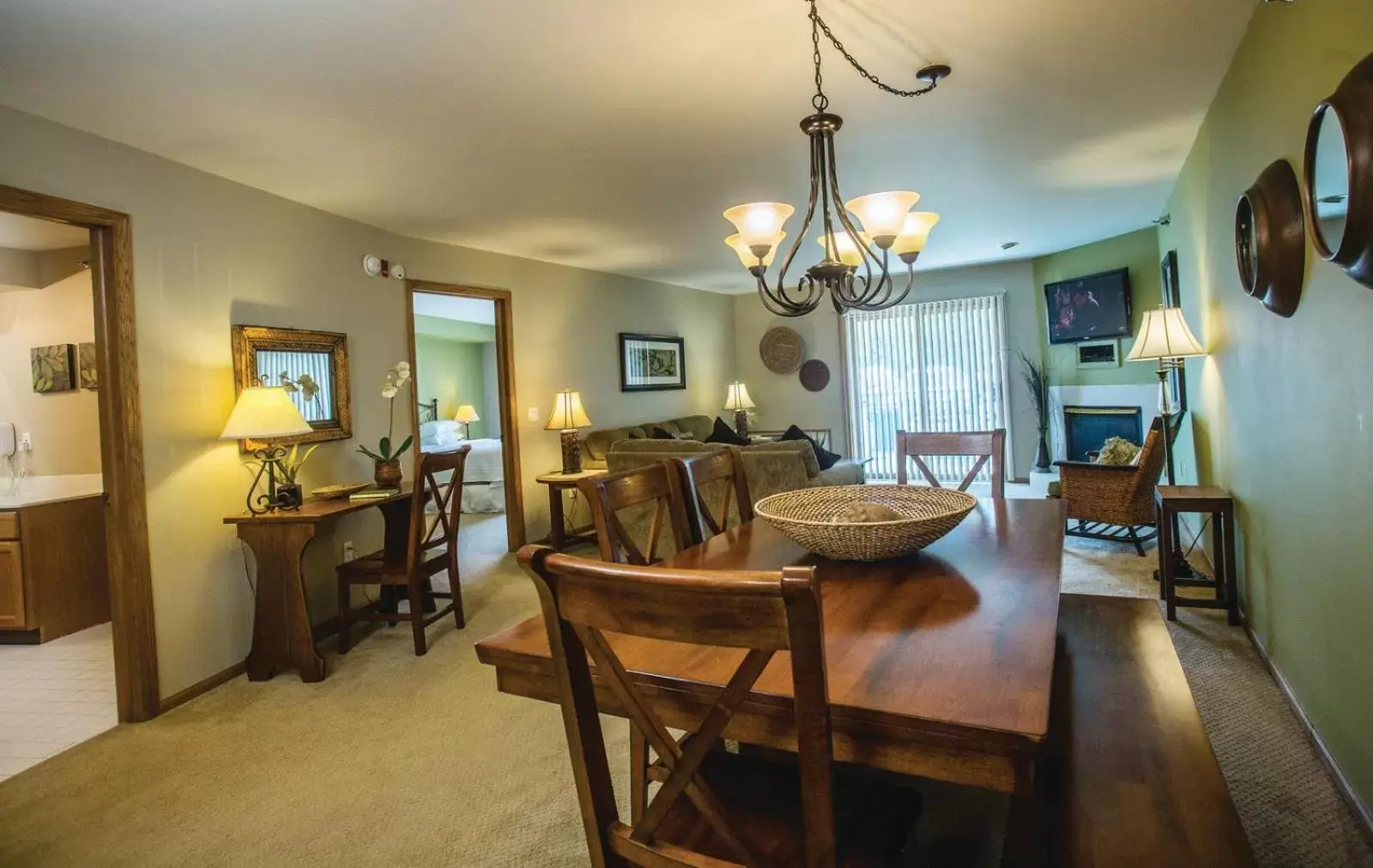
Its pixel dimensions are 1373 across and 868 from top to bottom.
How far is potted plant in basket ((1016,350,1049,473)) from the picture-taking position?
6.94m

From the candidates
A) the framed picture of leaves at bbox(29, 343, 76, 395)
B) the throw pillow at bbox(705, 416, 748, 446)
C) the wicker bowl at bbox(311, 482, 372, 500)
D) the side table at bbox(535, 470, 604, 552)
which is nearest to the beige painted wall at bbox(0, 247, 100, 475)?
the framed picture of leaves at bbox(29, 343, 76, 395)

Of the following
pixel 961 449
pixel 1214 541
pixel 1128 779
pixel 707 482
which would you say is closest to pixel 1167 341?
pixel 1214 541

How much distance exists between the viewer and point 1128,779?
134cm

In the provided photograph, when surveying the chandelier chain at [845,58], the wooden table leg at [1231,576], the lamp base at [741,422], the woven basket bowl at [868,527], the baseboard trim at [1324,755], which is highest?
the chandelier chain at [845,58]

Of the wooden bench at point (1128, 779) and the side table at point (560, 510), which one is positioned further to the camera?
the side table at point (560, 510)

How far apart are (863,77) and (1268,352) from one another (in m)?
1.73

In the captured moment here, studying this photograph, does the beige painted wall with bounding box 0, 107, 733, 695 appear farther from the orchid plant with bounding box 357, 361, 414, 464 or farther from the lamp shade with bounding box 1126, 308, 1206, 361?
the lamp shade with bounding box 1126, 308, 1206, 361

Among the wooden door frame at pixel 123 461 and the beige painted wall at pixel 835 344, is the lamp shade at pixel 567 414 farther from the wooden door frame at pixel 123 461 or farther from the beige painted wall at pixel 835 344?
the beige painted wall at pixel 835 344

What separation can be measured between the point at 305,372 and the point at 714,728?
355 cm

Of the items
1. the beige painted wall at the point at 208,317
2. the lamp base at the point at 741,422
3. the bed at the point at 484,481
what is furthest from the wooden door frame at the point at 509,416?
the lamp base at the point at 741,422

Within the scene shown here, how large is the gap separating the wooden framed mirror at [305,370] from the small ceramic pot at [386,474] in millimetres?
390

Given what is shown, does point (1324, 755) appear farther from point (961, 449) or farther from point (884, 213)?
point (884, 213)

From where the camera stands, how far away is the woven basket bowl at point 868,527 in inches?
64.3

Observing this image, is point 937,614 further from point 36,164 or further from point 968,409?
point 968,409
